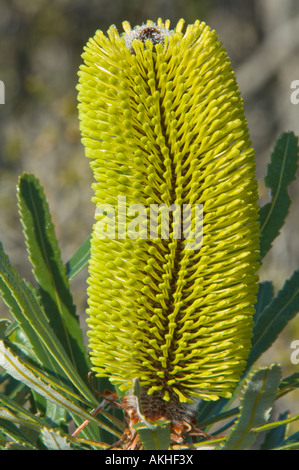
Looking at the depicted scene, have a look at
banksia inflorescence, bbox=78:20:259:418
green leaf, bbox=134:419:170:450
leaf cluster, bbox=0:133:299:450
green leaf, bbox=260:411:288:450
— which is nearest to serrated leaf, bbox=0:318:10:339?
leaf cluster, bbox=0:133:299:450

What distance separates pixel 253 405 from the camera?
29.5 inches

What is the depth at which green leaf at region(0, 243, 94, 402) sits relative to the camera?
89 cm

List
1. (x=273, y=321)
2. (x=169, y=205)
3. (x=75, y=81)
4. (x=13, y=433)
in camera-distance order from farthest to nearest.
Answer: (x=75, y=81), (x=273, y=321), (x=13, y=433), (x=169, y=205)

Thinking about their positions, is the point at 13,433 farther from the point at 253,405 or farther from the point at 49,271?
the point at 253,405

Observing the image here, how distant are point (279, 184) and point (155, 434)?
612 mm

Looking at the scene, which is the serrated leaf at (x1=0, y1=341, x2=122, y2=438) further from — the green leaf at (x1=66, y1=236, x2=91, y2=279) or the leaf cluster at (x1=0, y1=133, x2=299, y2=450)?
the green leaf at (x1=66, y1=236, x2=91, y2=279)

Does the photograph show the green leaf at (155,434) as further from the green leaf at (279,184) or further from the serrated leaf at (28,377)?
the green leaf at (279,184)

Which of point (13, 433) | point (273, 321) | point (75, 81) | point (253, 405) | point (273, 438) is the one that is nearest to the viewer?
point (253, 405)

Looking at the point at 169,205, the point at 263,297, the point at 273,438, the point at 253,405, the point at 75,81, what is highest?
the point at 75,81

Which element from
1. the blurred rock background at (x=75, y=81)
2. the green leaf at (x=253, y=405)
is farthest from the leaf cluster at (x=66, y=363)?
the blurred rock background at (x=75, y=81)

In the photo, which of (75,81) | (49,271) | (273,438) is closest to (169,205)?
(49,271)

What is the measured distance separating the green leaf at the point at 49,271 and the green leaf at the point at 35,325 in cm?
6

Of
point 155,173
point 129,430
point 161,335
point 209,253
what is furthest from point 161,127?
point 129,430

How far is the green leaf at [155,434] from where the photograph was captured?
2.49ft
